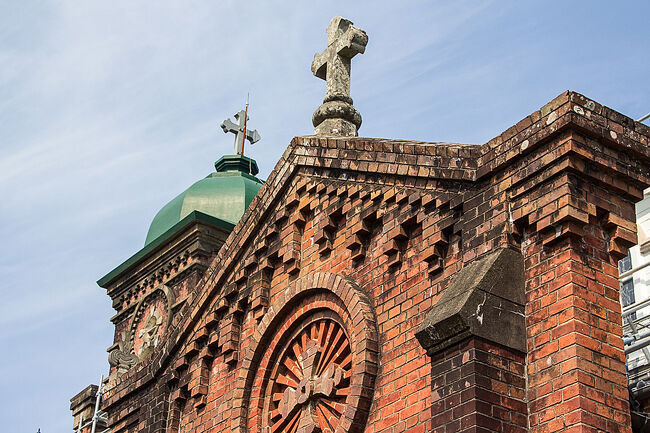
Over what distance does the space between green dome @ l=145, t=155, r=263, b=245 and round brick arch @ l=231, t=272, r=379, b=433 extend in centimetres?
1487

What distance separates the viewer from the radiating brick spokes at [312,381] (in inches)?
435

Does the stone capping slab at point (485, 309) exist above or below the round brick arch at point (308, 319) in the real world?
below

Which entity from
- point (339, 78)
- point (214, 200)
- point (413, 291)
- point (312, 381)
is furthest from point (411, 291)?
point (214, 200)

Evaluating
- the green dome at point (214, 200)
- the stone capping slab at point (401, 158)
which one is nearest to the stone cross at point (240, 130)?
the green dome at point (214, 200)

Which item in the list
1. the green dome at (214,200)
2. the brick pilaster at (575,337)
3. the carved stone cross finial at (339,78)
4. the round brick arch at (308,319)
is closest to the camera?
the brick pilaster at (575,337)

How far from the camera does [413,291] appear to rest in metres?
10.5

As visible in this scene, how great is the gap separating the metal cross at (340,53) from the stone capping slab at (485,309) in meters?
5.53

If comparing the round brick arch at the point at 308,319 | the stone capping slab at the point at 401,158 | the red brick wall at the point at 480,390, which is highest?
the stone capping slab at the point at 401,158

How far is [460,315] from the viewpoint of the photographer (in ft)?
29.4

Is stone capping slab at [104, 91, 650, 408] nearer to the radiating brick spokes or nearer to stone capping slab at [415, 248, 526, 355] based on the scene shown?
stone capping slab at [415, 248, 526, 355]

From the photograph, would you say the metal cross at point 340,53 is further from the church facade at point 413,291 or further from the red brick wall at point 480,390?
the red brick wall at point 480,390

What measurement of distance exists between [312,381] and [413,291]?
5.72 ft

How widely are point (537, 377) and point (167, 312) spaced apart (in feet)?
63.6

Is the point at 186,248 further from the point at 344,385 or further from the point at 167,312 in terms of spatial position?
the point at 344,385
